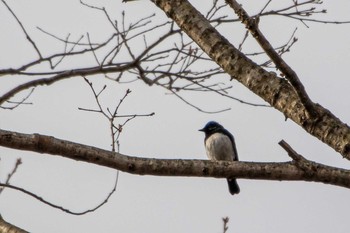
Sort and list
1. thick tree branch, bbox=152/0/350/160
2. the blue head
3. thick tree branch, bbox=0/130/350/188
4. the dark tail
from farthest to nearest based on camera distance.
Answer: the dark tail < the blue head < thick tree branch, bbox=152/0/350/160 < thick tree branch, bbox=0/130/350/188

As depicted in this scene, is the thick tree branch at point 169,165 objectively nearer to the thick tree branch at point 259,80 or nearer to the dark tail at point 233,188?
the thick tree branch at point 259,80

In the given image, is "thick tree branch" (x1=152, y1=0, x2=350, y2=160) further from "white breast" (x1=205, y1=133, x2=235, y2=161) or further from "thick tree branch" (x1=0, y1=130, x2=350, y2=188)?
"white breast" (x1=205, y1=133, x2=235, y2=161)

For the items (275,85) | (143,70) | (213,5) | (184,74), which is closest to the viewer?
(275,85)

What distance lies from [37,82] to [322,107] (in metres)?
1.39

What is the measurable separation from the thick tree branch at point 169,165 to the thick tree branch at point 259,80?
140 mm

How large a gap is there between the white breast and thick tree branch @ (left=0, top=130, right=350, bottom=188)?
5.78 meters

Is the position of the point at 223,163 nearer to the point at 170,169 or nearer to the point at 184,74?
the point at 170,169

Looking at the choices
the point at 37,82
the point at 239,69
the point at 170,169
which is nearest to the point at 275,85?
the point at 239,69

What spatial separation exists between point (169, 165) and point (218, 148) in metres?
5.91

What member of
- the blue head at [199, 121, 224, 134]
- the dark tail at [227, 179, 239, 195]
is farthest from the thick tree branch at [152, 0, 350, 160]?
the dark tail at [227, 179, 239, 195]

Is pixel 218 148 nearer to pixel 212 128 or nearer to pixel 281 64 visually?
pixel 212 128

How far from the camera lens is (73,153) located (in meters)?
2.38

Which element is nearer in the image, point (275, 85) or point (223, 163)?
point (223, 163)

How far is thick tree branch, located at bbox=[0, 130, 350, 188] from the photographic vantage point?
7.65 feet
